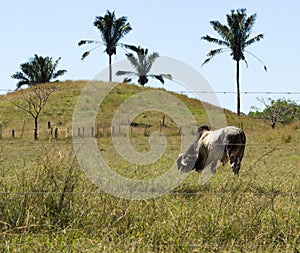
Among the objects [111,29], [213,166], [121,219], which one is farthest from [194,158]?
[111,29]

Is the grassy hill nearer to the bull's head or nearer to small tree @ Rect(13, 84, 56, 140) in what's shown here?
small tree @ Rect(13, 84, 56, 140)

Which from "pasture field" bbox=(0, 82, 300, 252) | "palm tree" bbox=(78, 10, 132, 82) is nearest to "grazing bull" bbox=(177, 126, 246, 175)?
"pasture field" bbox=(0, 82, 300, 252)

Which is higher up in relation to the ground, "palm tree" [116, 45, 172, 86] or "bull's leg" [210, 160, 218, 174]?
"palm tree" [116, 45, 172, 86]

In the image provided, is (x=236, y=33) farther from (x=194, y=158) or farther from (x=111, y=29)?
(x=194, y=158)

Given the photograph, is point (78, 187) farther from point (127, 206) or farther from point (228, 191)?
point (228, 191)

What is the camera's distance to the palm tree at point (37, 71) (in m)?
68.5

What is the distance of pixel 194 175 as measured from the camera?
13.0 meters

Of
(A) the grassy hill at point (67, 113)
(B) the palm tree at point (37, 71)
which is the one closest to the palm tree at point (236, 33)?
(A) the grassy hill at point (67, 113)

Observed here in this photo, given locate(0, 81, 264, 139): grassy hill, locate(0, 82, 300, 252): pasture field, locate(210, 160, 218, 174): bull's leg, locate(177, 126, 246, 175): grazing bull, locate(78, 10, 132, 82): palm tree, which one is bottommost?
locate(0, 82, 300, 252): pasture field

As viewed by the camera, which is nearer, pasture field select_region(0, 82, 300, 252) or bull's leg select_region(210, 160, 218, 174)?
pasture field select_region(0, 82, 300, 252)

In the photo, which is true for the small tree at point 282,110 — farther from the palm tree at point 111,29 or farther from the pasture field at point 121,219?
the pasture field at point 121,219

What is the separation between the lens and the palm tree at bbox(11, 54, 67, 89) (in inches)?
2697

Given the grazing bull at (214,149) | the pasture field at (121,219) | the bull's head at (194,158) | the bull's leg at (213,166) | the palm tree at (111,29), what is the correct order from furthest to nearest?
1. the palm tree at (111,29)
2. the grazing bull at (214,149)
3. the bull's head at (194,158)
4. the bull's leg at (213,166)
5. the pasture field at (121,219)

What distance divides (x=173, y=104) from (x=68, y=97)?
9846 mm
